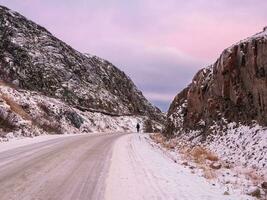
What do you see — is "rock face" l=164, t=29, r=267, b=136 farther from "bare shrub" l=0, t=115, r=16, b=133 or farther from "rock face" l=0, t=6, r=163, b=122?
"rock face" l=0, t=6, r=163, b=122

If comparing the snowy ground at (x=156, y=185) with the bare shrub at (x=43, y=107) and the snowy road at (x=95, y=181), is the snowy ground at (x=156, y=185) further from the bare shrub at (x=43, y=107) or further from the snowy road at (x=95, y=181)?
the bare shrub at (x=43, y=107)

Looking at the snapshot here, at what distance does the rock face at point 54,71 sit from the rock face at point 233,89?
25240 mm

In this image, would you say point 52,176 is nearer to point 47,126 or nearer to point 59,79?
point 47,126

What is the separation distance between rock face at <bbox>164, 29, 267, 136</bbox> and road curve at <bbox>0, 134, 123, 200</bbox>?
940 centimetres

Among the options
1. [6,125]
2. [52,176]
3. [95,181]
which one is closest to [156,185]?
[95,181]

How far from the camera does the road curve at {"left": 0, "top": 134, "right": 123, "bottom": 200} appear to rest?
29.2 ft

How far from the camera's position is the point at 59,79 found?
77000 millimetres

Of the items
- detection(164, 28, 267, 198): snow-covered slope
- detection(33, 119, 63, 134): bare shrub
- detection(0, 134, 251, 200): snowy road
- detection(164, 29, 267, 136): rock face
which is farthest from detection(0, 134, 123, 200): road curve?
detection(33, 119, 63, 134): bare shrub

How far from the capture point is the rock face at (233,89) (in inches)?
869

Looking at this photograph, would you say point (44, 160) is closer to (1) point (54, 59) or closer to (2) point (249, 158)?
(2) point (249, 158)

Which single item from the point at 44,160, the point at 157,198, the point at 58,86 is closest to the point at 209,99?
the point at 44,160

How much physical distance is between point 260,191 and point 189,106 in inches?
1035

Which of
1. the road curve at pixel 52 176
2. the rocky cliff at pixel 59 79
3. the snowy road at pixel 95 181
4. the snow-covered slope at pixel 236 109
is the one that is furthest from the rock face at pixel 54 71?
the snowy road at pixel 95 181

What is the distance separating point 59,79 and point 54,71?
176cm
